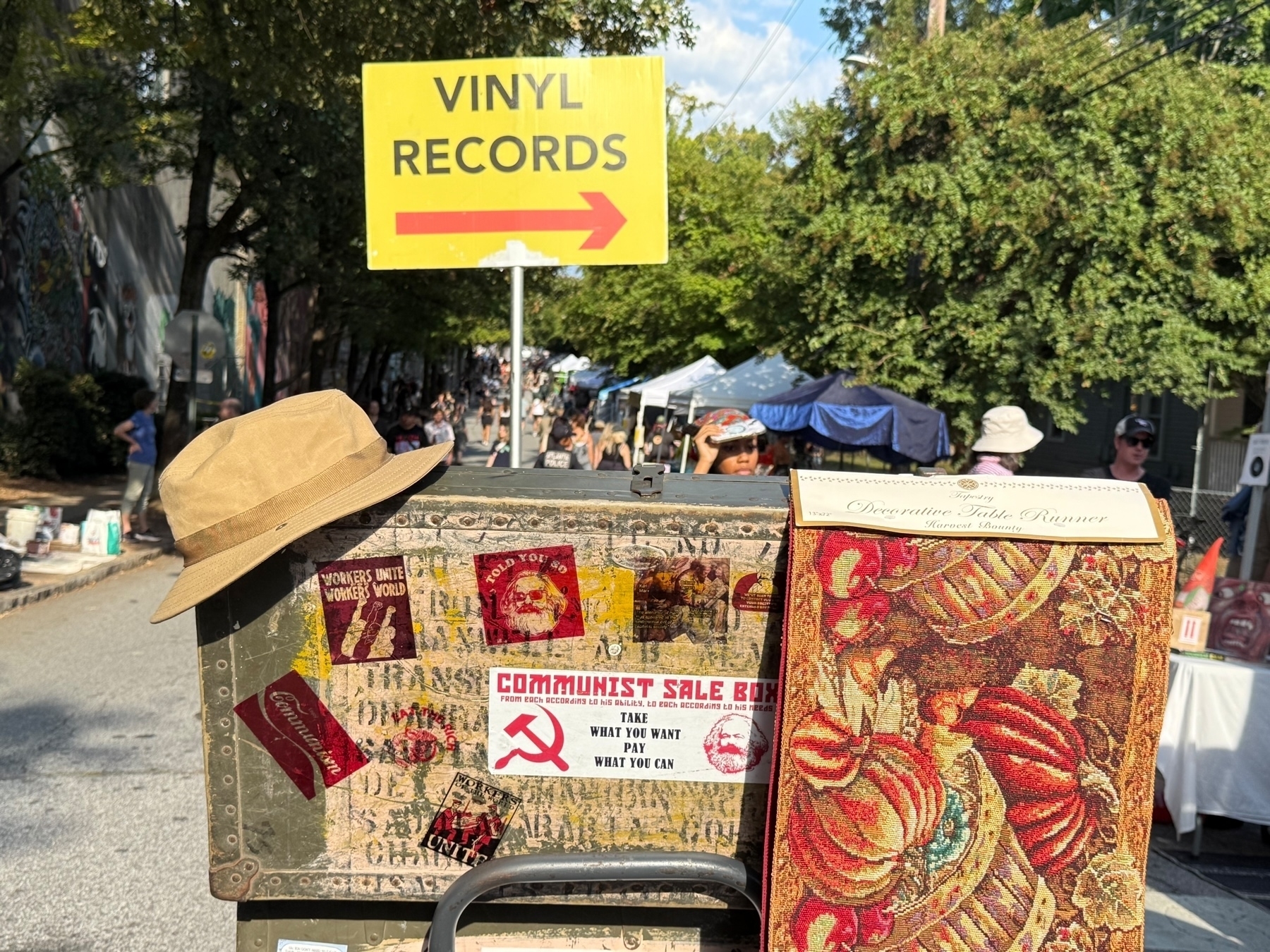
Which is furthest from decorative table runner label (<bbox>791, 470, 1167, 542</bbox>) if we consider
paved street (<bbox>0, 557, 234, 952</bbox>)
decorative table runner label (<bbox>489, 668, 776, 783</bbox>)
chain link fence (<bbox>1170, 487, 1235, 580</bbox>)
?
chain link fence (<bbox>1170, 487, 1235, 580</bbox>)

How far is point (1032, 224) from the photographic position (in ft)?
51.2

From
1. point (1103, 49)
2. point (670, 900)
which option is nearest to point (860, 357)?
point (1103, 49)

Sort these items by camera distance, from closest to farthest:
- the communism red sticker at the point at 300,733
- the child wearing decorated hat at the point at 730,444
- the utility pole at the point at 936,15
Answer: the communism red sticker at the point at 300,733 < the child wearing decorated hat at the point at 730,444 < the utility pole at the point at 936,15

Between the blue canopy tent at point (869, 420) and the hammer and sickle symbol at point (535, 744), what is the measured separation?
12.6 meters

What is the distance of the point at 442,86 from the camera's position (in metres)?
4.24

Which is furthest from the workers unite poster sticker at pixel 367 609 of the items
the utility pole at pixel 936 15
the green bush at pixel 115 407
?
the green bush at pixel 115 407

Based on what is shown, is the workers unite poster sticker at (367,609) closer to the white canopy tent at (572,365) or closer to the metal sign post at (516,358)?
the metal sign post at (516,358)

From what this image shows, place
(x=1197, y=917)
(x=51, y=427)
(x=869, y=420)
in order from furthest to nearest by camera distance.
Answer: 1. (x=51, y=427)
2. (x=869, y=420)
3. (x=1197, y=917)

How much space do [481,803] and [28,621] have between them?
30.0 feet

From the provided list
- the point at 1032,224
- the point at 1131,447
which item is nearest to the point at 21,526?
the point at 1131,447

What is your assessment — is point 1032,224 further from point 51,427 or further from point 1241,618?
point 51,427

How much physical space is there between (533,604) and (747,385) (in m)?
19.9

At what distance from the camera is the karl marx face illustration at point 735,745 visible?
2316 millimetres

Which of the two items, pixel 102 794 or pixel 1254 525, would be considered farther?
pixel 1254 525
